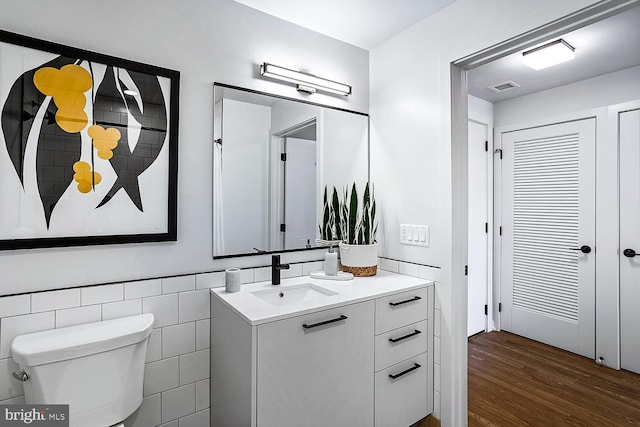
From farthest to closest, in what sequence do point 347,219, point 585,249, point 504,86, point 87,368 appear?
1. point 504,86
2. point 585,249
3. point 347,219
4. point 87,368

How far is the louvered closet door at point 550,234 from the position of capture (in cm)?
292

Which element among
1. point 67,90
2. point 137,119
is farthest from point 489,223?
point 67,90

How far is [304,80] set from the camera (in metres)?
2.02

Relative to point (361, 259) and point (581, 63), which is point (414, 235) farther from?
point (581, 63)

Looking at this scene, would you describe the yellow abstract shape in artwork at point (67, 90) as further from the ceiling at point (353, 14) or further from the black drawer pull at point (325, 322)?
the black drawer pull at point (325, 322)

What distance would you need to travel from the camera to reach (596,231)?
285 centimetres

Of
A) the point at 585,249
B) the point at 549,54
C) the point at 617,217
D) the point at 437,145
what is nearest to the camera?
the point at 437,145

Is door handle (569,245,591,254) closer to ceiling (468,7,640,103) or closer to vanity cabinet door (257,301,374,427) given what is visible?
ceiling (468,7,640,103)

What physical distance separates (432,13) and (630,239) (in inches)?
93.9

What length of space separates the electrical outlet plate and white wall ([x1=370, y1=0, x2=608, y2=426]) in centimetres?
3

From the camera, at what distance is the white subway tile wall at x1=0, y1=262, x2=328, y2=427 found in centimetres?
131

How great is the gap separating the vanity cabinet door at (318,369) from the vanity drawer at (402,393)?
69 millimetres

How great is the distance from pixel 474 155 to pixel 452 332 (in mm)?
2150

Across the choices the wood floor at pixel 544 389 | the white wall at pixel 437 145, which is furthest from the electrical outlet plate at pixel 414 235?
the wood floor at pixel 544 389
